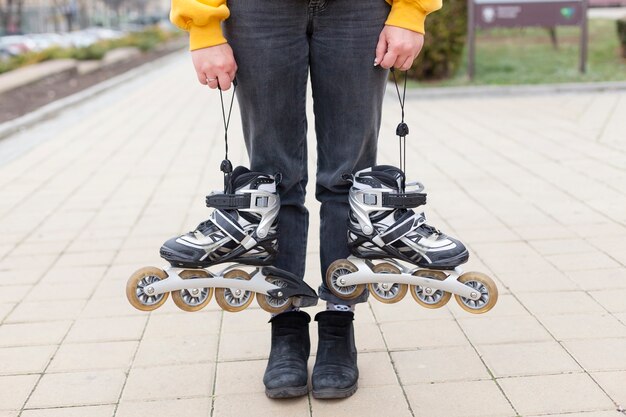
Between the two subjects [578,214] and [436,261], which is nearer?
[436,261]

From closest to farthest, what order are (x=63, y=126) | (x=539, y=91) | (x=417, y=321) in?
(x=417, y=321) → (x=63, y=126) → (x=539, y=91)

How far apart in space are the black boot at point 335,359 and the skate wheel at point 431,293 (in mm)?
281

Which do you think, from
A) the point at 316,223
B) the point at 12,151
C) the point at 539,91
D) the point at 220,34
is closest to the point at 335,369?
the point at 220,34

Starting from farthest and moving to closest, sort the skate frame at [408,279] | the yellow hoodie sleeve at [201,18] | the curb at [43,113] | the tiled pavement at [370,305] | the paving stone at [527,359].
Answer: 1. the curb at [43,113]
2. the paving stone at [527,359]
3. the tiled pavement at [370,305]
4. the skate frame at [408,279]
5. the yellow hoodie sleeve at [201,18]

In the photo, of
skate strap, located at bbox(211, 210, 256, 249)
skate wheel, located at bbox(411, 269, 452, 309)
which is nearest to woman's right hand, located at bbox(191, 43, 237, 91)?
skate strap, located at bbox(211, 210, 256, 249)

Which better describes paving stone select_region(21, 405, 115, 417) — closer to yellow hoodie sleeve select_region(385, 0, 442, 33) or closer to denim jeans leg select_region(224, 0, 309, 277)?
denim jeans leg select_region(224, 0, 309, 277)

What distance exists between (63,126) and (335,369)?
7.74 metres

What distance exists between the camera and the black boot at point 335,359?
243cm

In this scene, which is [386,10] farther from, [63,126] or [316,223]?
[63,126]

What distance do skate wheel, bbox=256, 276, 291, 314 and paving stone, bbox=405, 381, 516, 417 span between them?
1.57 ft

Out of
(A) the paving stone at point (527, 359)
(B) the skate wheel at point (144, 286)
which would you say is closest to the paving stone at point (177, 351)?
(B) the skate wheel at point (144, 286)

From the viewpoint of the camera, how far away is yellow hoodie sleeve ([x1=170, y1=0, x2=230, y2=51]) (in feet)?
7.13

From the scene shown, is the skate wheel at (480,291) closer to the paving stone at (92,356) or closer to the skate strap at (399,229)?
the skate strap at (399,229)

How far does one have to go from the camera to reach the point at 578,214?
458 centimetres
